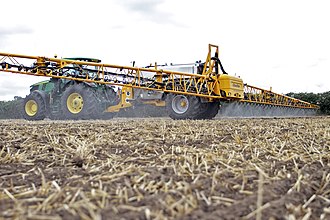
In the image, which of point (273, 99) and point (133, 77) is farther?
point (273, 99)

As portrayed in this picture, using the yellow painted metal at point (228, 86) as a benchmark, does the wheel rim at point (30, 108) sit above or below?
below

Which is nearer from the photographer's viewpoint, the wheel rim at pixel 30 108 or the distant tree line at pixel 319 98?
the wheel rim at pixel 30 108

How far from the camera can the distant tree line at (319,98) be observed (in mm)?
18844

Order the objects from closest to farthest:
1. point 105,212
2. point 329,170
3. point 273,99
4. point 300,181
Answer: point 105,212 < point 300,181 < point 329,170 < point 273,99

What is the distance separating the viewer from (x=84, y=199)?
167cm

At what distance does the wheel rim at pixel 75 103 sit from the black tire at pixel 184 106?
2532 mm

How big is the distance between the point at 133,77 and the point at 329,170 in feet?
28.8

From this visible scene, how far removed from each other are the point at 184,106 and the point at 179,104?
0.16 meters

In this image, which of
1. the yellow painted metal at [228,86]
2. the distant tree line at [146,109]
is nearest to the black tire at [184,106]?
the yellow painted metal at [228,86]

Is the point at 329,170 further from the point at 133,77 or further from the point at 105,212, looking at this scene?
the point at 133,77

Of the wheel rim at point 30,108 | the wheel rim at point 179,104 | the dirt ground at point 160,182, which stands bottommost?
the dirt ground at point 160,182

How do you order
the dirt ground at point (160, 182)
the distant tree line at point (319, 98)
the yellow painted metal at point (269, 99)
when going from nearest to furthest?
the dirt ground at point (160, 182) < the yellow painted metal at point (269, 99) < the distant tree line at point (319, 98)

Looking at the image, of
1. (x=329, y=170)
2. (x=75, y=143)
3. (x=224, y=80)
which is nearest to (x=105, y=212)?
(x=329, y=170)

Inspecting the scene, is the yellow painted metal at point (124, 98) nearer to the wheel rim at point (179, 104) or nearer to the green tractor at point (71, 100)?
the green tractor at point (71, 100)
